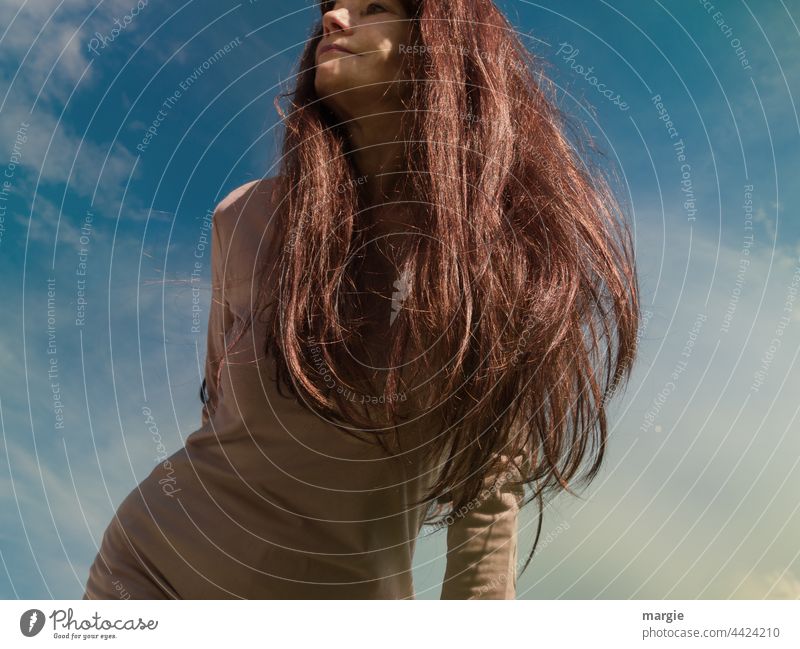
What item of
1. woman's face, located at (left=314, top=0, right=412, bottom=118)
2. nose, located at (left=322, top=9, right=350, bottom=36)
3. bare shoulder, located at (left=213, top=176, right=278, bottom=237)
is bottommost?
bare shoulder, located at (left=213, top=176, right=278, bottom=237)

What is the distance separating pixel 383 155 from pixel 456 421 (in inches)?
25.0

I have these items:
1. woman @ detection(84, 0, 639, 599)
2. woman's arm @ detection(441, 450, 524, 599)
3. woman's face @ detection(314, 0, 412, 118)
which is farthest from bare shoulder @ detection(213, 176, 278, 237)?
woman's arm @ detection(441, 450, 524, 599)

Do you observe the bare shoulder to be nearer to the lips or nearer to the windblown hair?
the windblown hair

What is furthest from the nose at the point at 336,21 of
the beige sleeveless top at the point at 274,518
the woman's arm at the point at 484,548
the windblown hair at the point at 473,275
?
the woman's arm at the point at 484,548

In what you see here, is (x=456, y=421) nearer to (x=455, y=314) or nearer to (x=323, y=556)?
(x=455, y=314)

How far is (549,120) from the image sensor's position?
68.7 inches

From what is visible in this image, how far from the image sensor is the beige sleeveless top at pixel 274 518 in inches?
54.7

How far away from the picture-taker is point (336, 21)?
164cm

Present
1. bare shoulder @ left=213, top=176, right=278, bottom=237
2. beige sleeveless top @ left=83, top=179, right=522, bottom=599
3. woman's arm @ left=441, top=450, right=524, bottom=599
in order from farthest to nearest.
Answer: bare shoulder @ left=213, top=176, right=278, bottom=237 → woman's arm @ left=441, top=450, right=524, bottom=599 → beige sleeveless top @ left=83, top=179, right=522, bottom=599

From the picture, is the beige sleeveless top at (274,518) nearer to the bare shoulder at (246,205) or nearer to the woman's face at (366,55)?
the bare shoulder at (246,205)

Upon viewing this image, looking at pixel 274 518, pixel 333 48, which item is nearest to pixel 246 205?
pixel 333 48

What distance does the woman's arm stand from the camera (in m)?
1.58

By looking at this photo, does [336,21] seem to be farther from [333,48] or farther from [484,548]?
[484,548]
